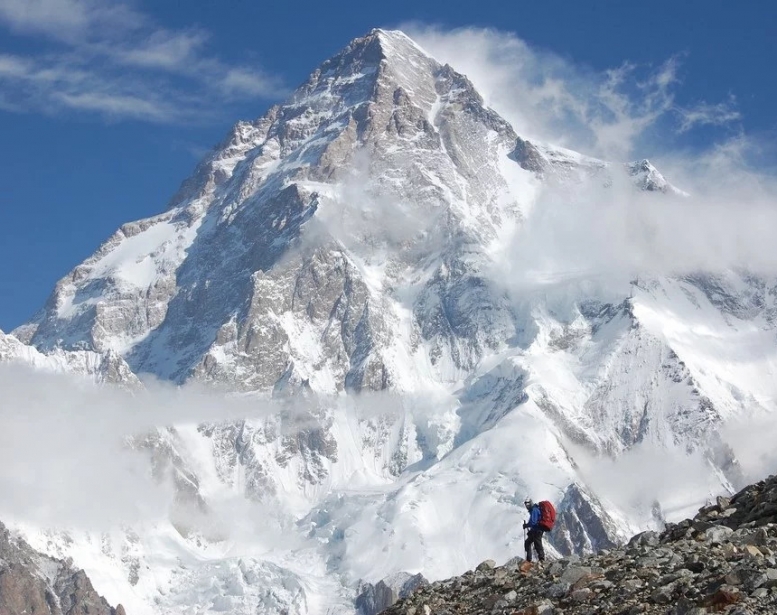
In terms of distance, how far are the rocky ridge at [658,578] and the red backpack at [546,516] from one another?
1.53 m

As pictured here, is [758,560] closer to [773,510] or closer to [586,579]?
[586,579]

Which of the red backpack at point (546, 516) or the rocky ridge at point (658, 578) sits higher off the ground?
the red backpack at point (546, 516)

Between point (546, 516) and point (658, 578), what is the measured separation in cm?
1203

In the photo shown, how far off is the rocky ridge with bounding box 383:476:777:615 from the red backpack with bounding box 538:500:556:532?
5.01 feet

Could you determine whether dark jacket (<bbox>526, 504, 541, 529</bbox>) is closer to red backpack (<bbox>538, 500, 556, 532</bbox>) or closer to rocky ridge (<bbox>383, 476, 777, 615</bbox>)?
red backpack (<bbox>538, 500, 556, 532</bbox>)

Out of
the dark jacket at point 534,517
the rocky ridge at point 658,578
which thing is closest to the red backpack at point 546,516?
the dark jacket at point 534,517

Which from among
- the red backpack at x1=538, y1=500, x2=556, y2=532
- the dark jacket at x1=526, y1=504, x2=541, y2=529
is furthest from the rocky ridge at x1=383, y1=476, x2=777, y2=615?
the dark jacket at x1=526, y1=504, x2=541, y2=529

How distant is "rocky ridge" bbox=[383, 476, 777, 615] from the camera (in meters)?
26.5

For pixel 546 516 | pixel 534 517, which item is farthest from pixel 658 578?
pixel 534 517

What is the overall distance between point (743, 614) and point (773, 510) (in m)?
11.9

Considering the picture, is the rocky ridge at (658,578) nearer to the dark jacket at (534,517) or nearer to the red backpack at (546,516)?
the red backpack at (546,516)

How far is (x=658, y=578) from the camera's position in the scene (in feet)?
97.8

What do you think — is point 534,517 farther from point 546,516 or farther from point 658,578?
point 658,578

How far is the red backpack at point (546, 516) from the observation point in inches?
1630
